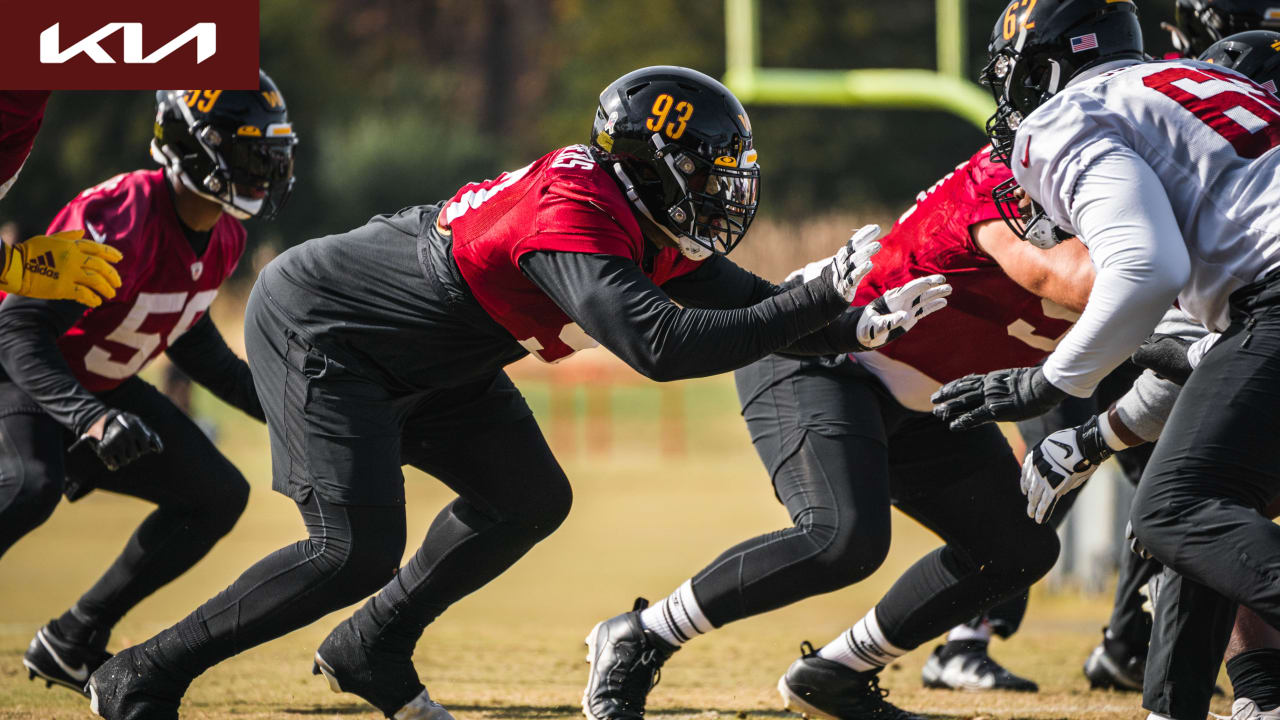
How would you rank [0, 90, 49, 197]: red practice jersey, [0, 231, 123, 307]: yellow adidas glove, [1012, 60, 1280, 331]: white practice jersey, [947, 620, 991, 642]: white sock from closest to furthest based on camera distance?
1. [1012, 60, 1280, 331]: white practice jersey
2. [0, 90, 49, 197]: red practice jersey
3. [0, 231, 123, 307]: yellow adidas glove
4. [947, 620, 991, 642]: white sock

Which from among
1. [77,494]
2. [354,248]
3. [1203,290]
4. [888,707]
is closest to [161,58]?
[77,494]

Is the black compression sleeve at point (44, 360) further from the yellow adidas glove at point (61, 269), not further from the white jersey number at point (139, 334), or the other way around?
the white jersey number at point (139, 334)

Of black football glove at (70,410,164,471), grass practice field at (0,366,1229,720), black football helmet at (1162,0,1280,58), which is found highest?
black football helmet at (1162,0,1280,58)

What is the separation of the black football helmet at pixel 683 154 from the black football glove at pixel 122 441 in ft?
5.79

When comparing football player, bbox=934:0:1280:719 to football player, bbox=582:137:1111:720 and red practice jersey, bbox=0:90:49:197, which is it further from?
red practice jersey, bbox=0:90:49:197

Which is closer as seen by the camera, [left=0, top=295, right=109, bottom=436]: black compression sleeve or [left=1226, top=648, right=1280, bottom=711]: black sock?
[left=1226, top=648, right=1280, bottom=711]: black sock

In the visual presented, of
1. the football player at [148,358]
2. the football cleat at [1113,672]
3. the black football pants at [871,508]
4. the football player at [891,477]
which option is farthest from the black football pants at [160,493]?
the football cleat at [1113,672]

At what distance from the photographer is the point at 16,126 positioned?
13.4 feet

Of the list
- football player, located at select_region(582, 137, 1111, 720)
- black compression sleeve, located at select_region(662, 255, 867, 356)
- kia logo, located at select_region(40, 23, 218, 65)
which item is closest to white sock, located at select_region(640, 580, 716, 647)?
football player, located at select_region(582, 137, 1111, 720)

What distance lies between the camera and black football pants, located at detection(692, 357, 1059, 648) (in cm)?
A: 407

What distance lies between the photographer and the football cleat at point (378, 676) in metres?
4.16

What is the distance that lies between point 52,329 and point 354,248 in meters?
1.29

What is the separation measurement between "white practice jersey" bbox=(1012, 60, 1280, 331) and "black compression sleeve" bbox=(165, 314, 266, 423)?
120 inches

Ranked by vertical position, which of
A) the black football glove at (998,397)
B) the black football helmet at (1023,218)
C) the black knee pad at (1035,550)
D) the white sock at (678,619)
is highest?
the black football helmet at (1023,218)
